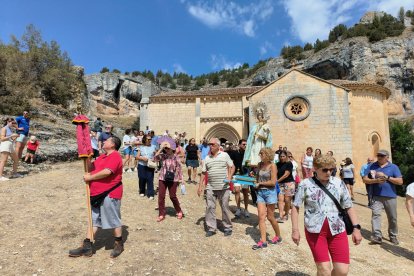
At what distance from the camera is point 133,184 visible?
9289mm

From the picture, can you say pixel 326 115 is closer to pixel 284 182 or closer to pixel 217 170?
pixel 284 182

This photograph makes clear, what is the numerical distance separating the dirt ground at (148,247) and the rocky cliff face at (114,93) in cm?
4161

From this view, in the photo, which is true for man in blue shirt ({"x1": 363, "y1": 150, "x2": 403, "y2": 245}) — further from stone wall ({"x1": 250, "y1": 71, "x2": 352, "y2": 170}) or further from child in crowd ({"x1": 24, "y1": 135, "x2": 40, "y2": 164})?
stone wall ({"x1": 250, "y1": 71, "x2": 352, "y2": 170})

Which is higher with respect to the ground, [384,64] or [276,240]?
[384,64]

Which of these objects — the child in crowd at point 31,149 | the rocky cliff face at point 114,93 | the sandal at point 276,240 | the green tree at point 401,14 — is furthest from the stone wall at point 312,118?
the green tree at point 401,14

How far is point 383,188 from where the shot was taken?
6.10 meters

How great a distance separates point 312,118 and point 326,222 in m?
17.0

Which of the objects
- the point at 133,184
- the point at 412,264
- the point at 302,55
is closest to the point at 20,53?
the point at 133,184

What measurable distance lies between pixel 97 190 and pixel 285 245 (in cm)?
361

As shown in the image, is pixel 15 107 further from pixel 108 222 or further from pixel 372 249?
pixel 372 249

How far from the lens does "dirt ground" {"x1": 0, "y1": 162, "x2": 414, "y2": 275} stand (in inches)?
161

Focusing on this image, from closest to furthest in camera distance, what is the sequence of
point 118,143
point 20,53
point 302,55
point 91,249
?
point 91,249
point 118,143
point 20,53
point 302,55

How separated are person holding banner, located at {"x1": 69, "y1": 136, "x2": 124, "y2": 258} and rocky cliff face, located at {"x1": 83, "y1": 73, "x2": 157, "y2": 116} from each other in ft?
143

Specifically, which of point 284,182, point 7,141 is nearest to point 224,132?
point 284,182
